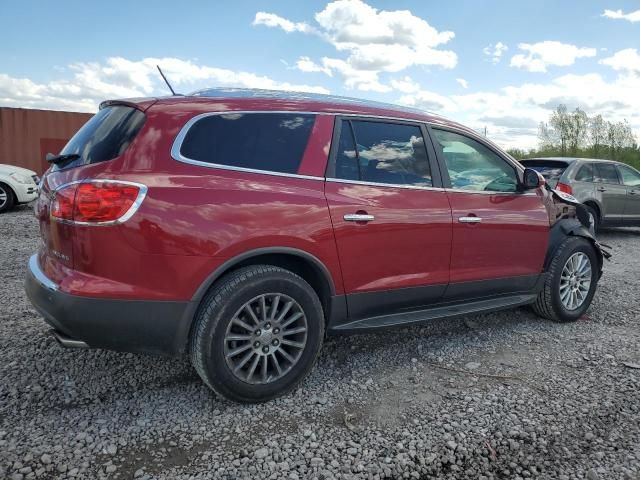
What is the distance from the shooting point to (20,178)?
1102 centimetres

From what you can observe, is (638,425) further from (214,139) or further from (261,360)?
(214,139)

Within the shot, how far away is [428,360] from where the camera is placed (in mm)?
3688

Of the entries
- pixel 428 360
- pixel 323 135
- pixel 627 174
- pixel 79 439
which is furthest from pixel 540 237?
pixel 627 174

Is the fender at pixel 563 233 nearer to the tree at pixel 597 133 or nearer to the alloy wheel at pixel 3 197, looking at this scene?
the alloy wheel at pixel 3 197

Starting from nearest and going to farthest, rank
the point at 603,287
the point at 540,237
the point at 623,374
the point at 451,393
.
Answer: the point at 451,393 → the point at 623,374 → the point at 540,237 → the point at 603,287

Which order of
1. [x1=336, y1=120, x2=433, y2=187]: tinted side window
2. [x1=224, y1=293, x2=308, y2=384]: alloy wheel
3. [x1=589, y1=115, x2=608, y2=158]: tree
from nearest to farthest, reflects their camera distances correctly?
1. [x1=224, y1=293, x2=308, y2=384]: alloy wheel
2. [x1=336, y1=120, x2=433, y2=187]: tinted side window
3. [x1=589, y1=115, x2=608, y2=158]: tree

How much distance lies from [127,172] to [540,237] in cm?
329

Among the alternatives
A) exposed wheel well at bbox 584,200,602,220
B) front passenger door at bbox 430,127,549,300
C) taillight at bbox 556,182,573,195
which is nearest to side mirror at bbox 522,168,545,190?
front passenger door at bbox 430,127,549,300

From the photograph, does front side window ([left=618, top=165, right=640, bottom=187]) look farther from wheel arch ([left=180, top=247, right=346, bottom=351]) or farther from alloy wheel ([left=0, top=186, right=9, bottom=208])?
alloy wheel ([left=0, top=186, right=9, bottom=208])

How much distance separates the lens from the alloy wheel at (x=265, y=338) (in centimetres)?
287

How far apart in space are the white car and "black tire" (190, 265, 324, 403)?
32.0 ft

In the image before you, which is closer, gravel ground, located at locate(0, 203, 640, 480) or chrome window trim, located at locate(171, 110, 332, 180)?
gravel ground, located at locate(0, 203, 640, 480)

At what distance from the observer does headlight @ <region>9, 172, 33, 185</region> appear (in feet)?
35.6

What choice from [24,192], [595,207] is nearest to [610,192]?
[595,207]
